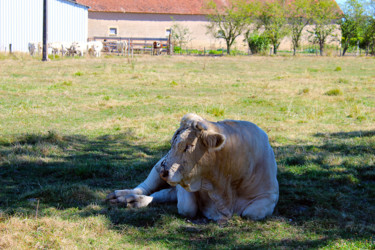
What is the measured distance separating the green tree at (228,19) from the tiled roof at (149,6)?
376 centimetres

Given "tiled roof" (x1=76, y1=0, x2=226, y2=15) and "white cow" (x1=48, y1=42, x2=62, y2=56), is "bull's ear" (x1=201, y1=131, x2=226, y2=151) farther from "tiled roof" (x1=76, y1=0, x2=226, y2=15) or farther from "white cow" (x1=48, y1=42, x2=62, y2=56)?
"tiled roof" (x1=76, y1=0, x2=226, y2=15)

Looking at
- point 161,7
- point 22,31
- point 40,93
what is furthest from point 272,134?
point 161,7

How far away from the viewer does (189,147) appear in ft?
12.6

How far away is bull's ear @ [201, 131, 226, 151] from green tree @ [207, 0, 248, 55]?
43.6m

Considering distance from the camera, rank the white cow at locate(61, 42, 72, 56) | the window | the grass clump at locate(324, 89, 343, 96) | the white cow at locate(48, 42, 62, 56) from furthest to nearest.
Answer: the window
the white cow at locate(61, 42, 72, 56)
the white cow at locate(48, 42, 62, 56)
the grass clump at locate(324, 89, 343, 96)

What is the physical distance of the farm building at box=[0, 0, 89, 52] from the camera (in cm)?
3247

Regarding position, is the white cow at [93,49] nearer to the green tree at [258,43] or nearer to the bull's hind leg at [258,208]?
the green tree at [258,43]

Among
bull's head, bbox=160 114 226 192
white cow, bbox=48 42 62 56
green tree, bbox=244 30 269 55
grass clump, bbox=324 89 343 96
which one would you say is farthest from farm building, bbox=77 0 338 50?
bull's head, bbox=160 114 226 192

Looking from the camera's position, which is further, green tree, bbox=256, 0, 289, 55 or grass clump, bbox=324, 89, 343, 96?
green tree, bbox=256, 0, 289, 55

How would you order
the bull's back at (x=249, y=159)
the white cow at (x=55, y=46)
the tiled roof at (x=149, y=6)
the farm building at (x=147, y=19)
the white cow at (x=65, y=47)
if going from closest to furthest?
1. the bull's back at (x=249, y=159)
2. the white cow at (x=55, y=46)
3. the white cow at (x=65, y=47)
4. the tiled roof at (x=149, y=6)
5. the farm building at (x=147, y=19)

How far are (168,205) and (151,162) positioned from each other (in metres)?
1.95

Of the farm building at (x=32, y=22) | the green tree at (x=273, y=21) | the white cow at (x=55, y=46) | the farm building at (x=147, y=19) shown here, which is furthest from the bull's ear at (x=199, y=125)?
the farm building at (x=147, y=19)

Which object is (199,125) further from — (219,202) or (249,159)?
(219,202)

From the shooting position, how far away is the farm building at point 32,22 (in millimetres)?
32469
